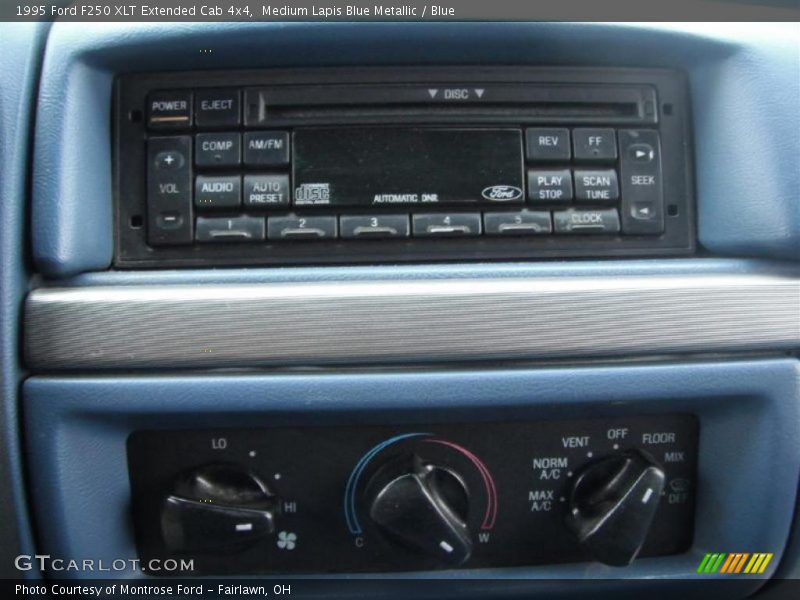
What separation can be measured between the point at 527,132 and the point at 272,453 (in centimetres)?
46

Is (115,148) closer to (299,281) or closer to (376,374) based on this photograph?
(299,281)

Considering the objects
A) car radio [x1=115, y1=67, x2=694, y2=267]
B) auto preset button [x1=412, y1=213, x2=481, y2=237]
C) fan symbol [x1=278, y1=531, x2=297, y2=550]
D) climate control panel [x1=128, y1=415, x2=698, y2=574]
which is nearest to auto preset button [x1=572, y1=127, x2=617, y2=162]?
car radio [x1=115, y1=67, x2=694, y2=267]

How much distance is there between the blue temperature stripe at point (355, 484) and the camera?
790 millimetres

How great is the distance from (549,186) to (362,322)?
26 cm

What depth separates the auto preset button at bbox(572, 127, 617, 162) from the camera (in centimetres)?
78

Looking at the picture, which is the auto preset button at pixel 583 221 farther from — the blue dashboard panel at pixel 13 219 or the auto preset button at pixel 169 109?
the blue dashboard panel at pixel 13 219

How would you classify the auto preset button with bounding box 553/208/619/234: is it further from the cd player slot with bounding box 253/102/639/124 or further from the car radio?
the cd player slot with bounding box 253/102/639/124

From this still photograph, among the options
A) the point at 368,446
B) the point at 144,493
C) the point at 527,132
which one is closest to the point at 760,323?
the point at 527,132

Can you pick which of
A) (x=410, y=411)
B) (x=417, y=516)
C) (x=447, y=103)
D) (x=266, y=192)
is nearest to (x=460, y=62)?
(x=447, y=103)

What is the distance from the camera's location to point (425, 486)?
733 mm

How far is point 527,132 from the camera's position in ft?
2.58

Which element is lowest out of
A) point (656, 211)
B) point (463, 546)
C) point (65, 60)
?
point (463, 546)

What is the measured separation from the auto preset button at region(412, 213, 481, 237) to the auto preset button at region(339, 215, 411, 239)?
1cm

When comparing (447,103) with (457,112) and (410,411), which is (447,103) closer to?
(457,112)
